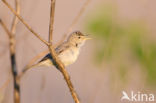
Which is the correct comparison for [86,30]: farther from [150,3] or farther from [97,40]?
[150,3]

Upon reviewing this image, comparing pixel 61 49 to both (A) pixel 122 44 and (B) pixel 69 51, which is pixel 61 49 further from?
(A) pixel 122 44

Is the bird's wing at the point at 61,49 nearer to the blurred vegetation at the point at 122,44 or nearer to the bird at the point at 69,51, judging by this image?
the bird at the point at 69,51

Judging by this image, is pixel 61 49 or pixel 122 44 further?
pixel 61 49

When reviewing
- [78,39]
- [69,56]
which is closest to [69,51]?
[69,56]

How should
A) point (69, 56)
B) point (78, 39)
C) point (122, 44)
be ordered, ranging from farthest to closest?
point (78, 39) → point (69, 56) → point (122, 44)

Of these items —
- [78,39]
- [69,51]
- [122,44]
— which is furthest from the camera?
[78,39]

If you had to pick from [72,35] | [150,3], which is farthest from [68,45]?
[150,3]

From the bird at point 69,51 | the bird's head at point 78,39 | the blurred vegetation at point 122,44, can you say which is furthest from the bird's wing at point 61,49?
the blurred vegetation at point 122,44
